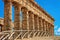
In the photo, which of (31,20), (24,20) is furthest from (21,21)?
(31,20)

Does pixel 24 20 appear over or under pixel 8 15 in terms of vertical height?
under

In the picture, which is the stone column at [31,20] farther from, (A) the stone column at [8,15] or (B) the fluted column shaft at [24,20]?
(A) the stone column at [8,15]

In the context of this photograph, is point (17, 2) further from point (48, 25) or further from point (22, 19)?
point (48, 25)

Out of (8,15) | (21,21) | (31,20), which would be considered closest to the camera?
(8,15)

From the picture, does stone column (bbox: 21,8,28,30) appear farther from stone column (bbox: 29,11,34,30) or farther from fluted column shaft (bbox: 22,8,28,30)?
stone column (bbox: 29,11,34,30)

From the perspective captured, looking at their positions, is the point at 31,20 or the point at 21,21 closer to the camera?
the point at 21,21

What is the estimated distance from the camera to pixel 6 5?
2550 cm

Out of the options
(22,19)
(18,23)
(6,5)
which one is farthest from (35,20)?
(6,5)

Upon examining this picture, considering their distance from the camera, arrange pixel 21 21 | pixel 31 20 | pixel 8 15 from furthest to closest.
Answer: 1. pixel 31 20
2. pixel 21 21
3. pixel 8 15

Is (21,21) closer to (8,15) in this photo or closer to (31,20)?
(31,20)

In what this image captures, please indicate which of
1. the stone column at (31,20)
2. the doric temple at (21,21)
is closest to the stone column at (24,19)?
the doric temple at (21,21)

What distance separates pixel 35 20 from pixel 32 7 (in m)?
Answer: 4.33

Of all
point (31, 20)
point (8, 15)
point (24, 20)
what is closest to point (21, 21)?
point (24, 20)

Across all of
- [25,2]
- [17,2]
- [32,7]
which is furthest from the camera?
[32,7]
